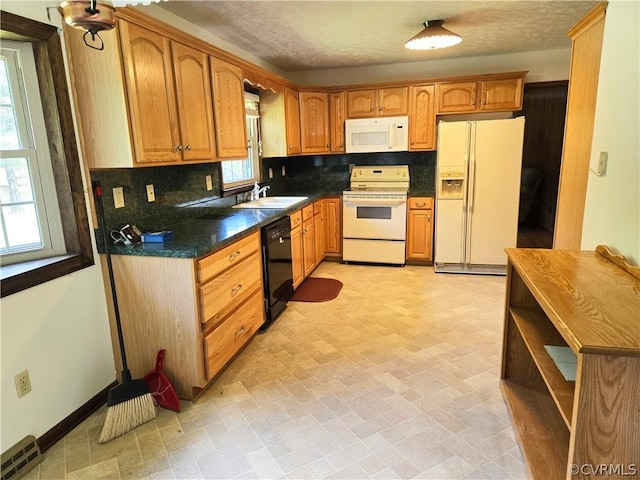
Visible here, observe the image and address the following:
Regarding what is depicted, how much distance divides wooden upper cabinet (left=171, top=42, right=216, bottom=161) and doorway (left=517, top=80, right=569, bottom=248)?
5108 millimetres

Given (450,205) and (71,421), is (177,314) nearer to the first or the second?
(71,421)

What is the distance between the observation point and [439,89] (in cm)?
425

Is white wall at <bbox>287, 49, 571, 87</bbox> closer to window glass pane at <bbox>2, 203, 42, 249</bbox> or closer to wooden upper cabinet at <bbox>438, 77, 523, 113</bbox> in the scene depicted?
wooden upper cabinet at <bbox>438, 77, 523, 113</bbox>

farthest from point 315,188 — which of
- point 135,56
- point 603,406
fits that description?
point 603,406

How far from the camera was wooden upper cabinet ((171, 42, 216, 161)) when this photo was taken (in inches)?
92.1

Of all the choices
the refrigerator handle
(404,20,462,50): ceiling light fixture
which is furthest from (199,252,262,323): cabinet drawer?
the refrigerator handle

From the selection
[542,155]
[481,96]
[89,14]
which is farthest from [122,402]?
[542,155]

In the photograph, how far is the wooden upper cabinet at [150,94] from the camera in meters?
1.95

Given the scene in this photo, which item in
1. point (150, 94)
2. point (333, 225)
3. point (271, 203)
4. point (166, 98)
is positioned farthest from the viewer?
point (333, 225)

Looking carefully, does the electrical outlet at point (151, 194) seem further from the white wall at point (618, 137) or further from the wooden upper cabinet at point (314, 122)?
the white wall at point (618, 137)

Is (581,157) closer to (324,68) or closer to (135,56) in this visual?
(135,56)

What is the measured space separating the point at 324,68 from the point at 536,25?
237 centimetres

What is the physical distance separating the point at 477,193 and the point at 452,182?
0.93ft

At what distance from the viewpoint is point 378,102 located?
445cm
